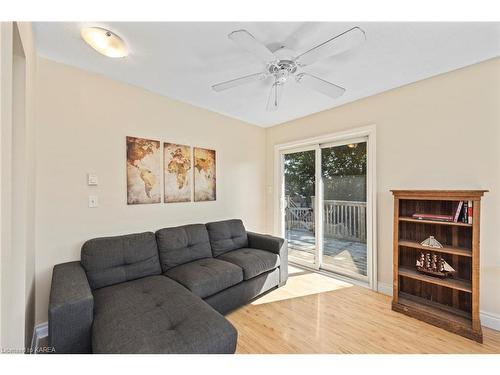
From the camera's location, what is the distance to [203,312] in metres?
1.40

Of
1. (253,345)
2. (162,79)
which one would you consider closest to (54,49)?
(162,79)

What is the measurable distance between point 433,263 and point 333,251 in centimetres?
124

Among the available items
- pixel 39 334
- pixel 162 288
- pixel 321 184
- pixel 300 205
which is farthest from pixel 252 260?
pixel 39 334

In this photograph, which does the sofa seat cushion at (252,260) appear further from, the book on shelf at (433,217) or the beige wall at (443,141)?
the book on shelf at (433,217)

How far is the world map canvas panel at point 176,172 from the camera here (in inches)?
102

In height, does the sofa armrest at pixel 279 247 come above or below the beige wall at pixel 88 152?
below

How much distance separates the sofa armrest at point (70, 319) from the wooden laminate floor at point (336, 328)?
1.07 meters

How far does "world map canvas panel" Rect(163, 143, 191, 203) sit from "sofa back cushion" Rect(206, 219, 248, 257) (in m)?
0.53

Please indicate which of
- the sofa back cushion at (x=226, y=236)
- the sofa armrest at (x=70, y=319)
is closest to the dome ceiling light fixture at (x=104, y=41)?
the sofa armrest at (x=70, y=319)

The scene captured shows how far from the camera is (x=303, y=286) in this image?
2.74 metres

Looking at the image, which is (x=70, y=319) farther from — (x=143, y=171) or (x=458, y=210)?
(x=458, y=210)
